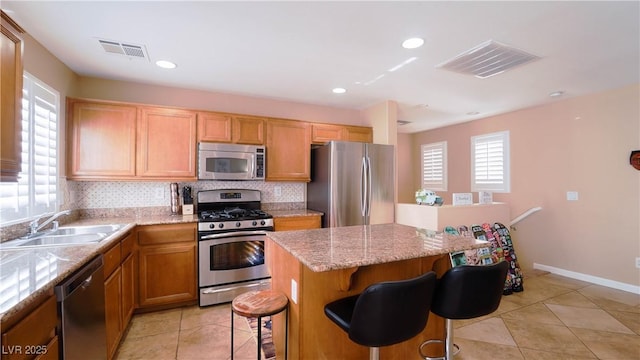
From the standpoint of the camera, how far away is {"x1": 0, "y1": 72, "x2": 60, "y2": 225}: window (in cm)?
208

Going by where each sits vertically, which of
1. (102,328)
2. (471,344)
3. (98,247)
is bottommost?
(471,344)

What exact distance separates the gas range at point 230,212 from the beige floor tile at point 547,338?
2588mm

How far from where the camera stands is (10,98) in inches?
54.7

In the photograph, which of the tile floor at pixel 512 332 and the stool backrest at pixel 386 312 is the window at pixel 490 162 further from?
the stool backrest at pixel 386 312

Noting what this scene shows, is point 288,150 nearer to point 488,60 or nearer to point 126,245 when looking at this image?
point 126,245

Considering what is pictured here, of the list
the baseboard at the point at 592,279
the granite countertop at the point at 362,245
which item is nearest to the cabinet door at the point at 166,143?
the granite countertop at the point at 362,245

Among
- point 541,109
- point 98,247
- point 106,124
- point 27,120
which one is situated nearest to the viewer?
point 98,247

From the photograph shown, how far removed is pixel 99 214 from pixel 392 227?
3157mm

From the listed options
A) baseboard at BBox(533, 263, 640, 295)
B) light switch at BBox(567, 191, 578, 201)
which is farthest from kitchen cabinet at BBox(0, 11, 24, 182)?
baseboard at BBox(533, 263, 640, 295)

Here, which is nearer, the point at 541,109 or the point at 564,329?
the point at 564,329

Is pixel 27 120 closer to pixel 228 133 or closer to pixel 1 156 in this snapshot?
pixel 1 156

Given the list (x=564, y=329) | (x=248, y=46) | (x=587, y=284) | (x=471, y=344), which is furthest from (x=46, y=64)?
(x=587, y=284)

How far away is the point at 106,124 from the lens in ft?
9.86

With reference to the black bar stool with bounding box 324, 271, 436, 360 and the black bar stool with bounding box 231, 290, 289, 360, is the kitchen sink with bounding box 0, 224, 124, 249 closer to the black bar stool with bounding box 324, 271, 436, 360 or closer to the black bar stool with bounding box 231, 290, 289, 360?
the black bar stool with bounding box 231, 290, 289, 360
